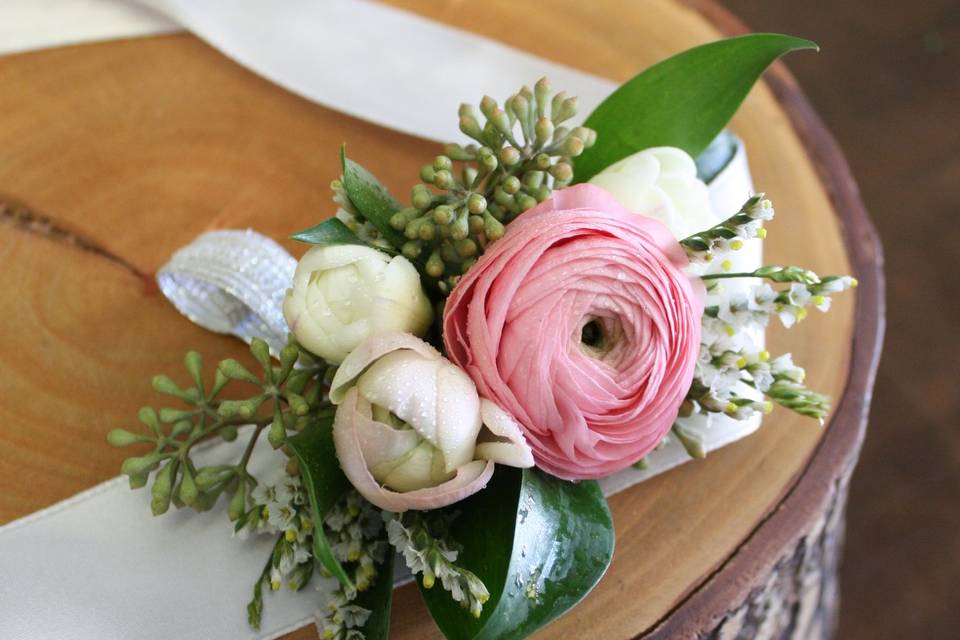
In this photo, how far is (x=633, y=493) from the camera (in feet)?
2.52

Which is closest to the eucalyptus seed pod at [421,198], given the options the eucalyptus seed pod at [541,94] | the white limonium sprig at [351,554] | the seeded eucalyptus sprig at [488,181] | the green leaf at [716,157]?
the seeded eucalyptus sprig at [488,181]

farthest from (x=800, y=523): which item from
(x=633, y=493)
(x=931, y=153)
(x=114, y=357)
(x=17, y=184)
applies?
(x=931, y=153)

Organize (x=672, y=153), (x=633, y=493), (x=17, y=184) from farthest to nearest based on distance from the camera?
(x=17, y=184) → (x=633, y=493) → (x=672, y=153)

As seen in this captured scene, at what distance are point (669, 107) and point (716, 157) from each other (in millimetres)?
121

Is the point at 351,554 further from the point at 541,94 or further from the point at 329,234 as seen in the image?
the point at 541,94

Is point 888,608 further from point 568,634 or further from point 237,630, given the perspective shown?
point 237,630

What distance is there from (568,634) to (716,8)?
76cm

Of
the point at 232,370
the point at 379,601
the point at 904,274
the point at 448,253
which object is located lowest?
the point at 904,274

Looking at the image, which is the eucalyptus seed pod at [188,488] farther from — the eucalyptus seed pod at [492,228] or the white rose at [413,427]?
the eucalyptus seed pod at [492,228]

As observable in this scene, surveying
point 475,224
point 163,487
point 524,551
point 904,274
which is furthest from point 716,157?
point 904,274

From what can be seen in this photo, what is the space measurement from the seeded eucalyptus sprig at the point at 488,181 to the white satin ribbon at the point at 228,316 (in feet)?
0.59

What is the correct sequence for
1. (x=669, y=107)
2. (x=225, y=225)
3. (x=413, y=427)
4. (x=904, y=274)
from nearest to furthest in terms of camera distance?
(x=413, y=427) < (x=669, y=107) < (x=225, y=225) < (x=904, y=274)

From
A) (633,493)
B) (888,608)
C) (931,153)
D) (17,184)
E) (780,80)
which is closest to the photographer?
(633,493)

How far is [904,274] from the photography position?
1766 mm
